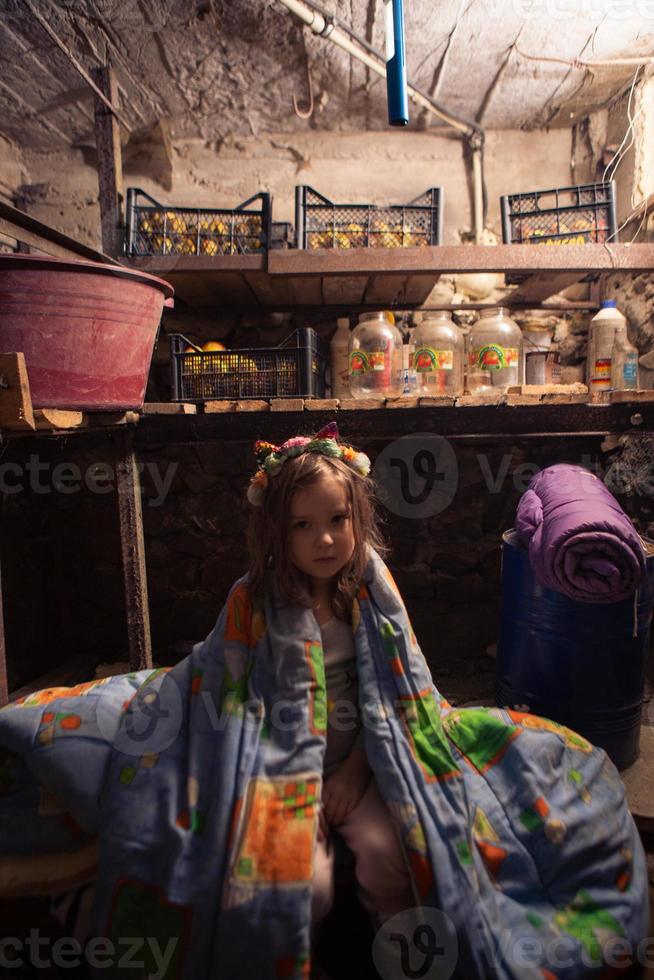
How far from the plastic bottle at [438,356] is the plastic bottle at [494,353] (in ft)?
0.28

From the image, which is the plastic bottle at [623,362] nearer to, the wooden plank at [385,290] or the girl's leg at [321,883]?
the wooden plank at [385,290]

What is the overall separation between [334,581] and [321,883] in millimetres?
625

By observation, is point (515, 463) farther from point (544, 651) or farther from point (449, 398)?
point (544, 651)

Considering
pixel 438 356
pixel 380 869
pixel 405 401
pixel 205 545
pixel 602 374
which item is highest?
pixel 438 356

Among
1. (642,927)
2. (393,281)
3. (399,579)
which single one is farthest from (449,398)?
(642,927)

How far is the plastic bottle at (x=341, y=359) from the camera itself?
246cm

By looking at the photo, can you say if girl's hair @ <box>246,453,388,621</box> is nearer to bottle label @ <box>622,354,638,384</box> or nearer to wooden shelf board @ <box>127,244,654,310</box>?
wooden shelf board @ <box>127,244,654,310</box>

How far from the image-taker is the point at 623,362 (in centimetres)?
220

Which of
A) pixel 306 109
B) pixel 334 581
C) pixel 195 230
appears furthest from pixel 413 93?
pixel 334 581

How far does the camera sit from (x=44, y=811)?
1.15 metres

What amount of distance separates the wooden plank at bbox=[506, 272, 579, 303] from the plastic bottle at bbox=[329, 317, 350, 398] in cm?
81

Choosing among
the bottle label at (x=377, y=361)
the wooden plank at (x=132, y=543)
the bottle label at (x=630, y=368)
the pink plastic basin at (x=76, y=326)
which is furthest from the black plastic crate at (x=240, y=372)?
the bottle label at (x=630, y=368)

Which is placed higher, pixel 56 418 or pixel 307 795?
pixel 56 418

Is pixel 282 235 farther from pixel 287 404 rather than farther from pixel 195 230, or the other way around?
pixel 287 404
